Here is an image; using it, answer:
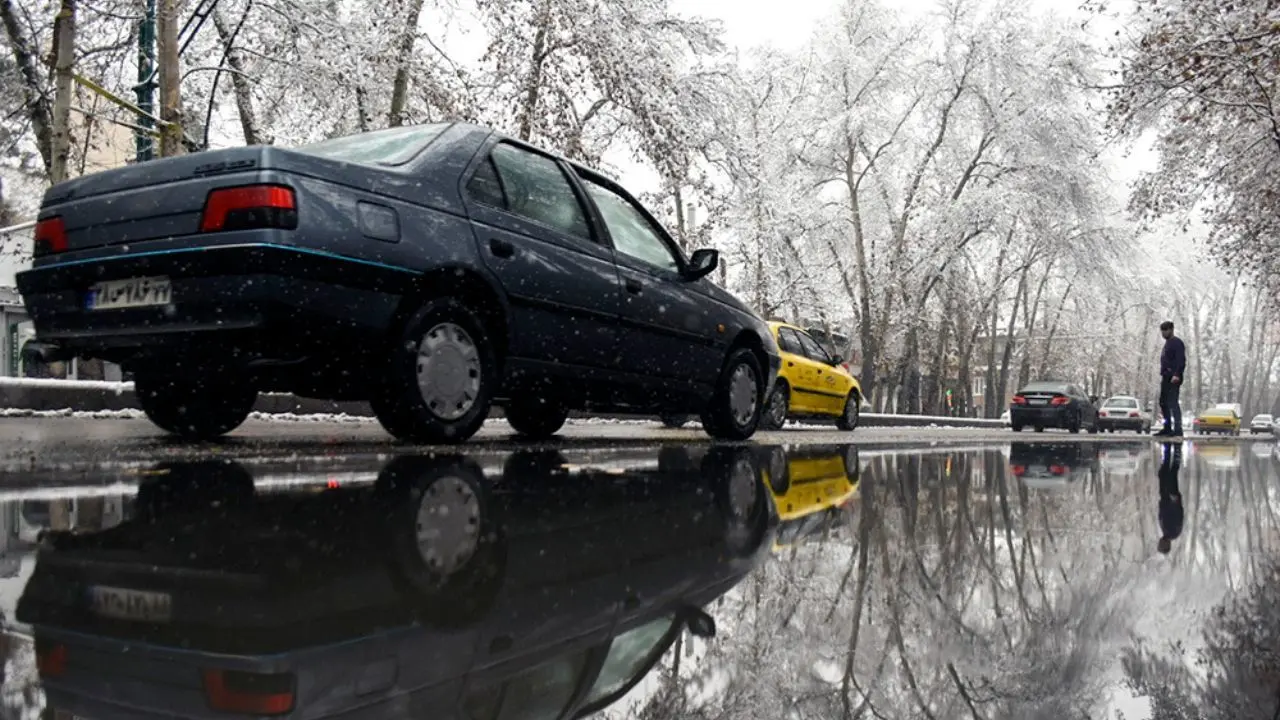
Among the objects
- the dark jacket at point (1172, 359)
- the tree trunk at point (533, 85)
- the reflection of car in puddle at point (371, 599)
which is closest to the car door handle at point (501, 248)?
the reflection of car in puddle at point (371, 599)

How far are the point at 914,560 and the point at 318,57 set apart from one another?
1676 centimetres

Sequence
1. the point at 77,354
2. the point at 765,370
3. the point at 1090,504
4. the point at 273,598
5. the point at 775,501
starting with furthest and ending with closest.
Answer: the point at 765,370 < the point at 77,354 < the point at 1090,504 < the point at 775,501 < the point at 273,598

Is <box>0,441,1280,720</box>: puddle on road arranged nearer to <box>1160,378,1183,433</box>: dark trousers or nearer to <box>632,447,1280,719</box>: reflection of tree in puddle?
<box>632,447,1280,719</box>: reflection of tree in puddle

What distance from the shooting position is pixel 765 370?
8.57 metres

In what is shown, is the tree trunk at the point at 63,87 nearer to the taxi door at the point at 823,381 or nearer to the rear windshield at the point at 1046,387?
the taxi door at the point at 823,381

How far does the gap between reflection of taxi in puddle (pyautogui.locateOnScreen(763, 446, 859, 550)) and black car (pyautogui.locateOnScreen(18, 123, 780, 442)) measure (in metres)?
1.28

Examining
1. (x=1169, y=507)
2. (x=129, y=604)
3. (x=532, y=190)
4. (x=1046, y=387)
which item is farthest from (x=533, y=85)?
(x=129, y=604)

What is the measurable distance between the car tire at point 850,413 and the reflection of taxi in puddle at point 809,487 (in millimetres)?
8945

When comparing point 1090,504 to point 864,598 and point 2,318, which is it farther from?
point 2,318

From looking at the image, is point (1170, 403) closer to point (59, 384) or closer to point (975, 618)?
point (59, 384)

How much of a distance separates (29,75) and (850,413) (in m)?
13.7

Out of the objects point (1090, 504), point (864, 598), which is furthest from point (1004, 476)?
point (864, 598)

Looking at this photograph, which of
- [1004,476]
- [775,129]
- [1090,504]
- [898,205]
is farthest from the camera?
[898,205]

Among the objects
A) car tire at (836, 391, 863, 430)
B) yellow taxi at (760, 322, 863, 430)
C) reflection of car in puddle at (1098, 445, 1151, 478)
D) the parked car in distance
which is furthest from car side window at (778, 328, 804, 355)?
the parked car in distance
